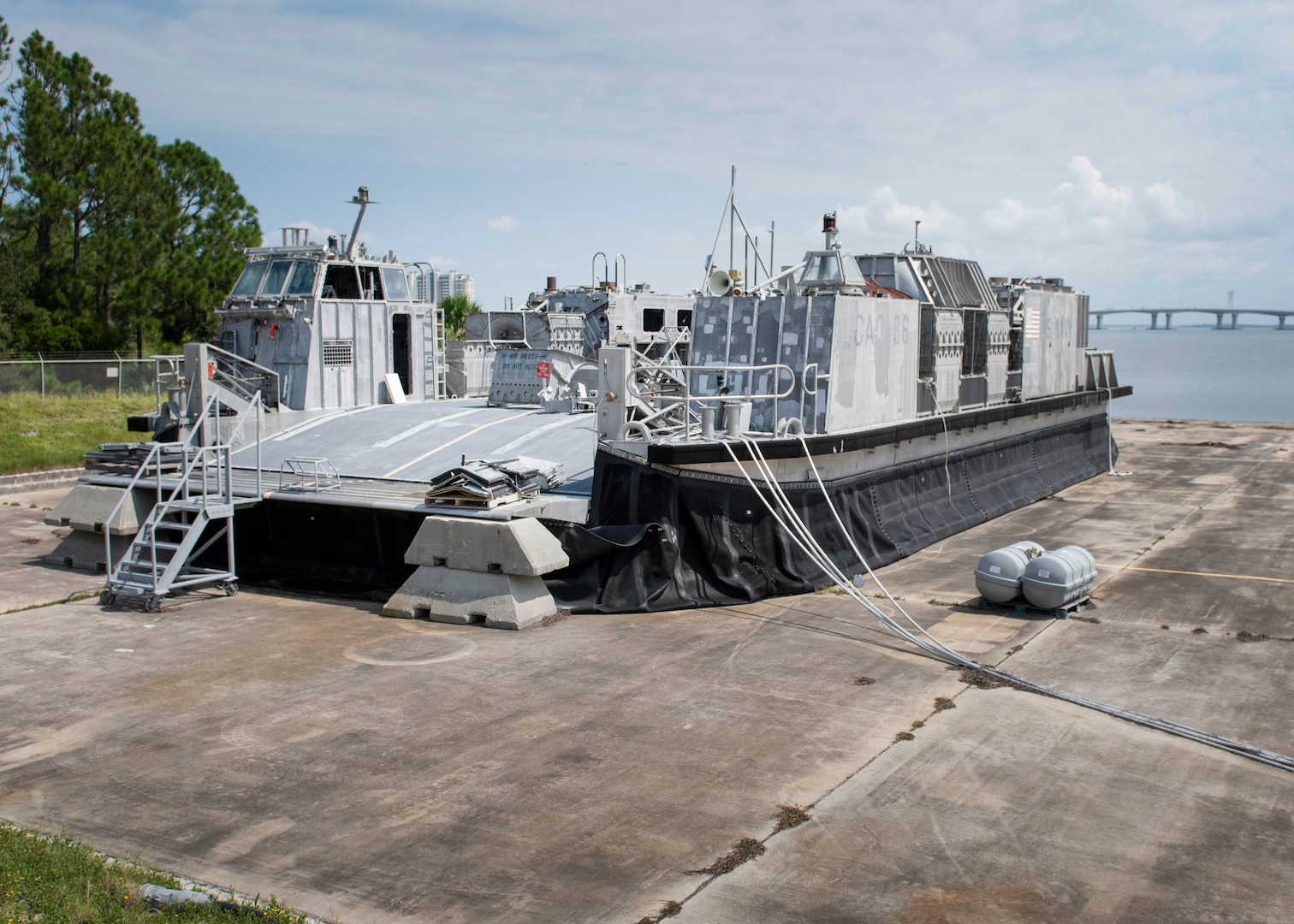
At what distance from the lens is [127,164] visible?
29297 millimetres

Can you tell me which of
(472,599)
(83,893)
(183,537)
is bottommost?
(83,893)

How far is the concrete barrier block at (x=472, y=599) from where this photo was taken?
9961 mm

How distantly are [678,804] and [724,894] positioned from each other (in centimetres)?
101

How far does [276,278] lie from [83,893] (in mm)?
11680

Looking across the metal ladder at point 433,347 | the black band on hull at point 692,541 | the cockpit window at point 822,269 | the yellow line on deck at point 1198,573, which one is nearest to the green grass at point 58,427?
the metal ladder at point 433,347

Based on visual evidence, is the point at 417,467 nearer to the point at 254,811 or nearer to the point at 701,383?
the point at 701,383

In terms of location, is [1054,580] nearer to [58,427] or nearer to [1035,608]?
[1035,608]

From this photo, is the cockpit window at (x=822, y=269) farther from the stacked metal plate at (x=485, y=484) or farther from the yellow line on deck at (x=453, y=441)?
the yellow line on deck at (x=453, y=441)

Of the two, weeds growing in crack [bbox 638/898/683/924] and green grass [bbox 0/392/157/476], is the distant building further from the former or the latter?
weeds growing in crack [bbox 638/898/683/924]

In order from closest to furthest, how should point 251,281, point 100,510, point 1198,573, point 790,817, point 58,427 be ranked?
point 790,817 → point 100,510 → point 1198,573 → point 251,281 → point 58,427

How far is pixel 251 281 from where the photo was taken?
51.8 feet

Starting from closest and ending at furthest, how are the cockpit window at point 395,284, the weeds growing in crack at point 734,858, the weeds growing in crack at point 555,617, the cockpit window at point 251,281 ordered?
the weeds growing in crack at point 734,858, the weeds growing in crack at point 555,617, the cockpit window at point 251,281, the cockpit window at point 395,284

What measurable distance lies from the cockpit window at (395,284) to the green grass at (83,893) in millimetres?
11872

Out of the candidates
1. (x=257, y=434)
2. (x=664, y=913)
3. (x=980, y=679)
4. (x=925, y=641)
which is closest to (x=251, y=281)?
(x=257, y=434)
